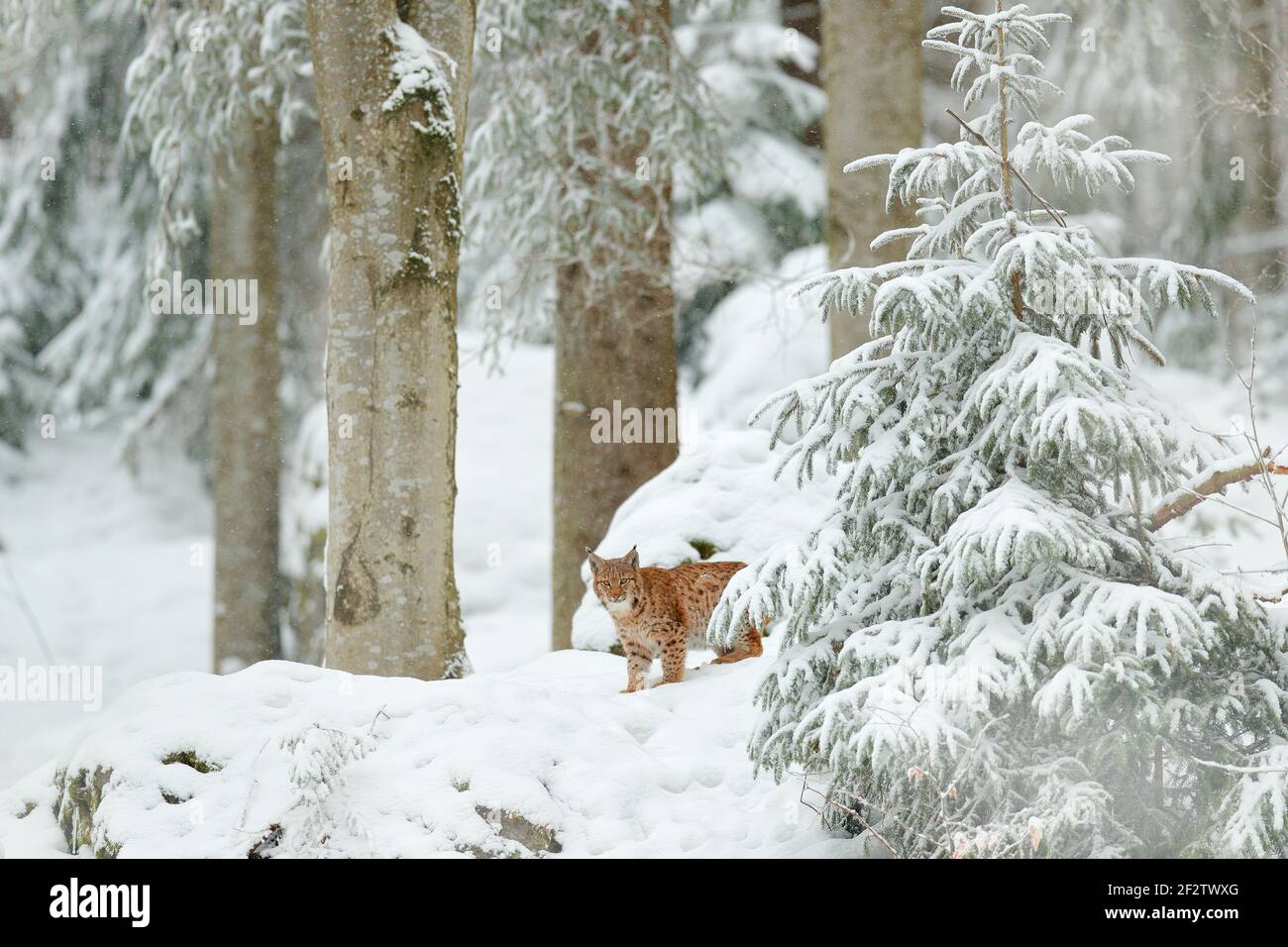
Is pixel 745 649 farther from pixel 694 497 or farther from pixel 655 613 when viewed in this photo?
pixel 694 497

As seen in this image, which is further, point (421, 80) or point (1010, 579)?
point (421, 80)

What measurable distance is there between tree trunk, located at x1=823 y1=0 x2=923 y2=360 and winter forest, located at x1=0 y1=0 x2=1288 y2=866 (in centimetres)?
2

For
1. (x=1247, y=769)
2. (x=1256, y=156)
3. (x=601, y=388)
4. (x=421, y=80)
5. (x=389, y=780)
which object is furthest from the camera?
(x=1256, y=156)

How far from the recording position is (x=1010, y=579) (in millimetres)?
4086

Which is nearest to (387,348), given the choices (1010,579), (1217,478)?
(1010,579)

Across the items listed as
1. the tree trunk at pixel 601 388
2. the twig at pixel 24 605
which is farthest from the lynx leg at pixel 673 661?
the twig at pixel 24 605

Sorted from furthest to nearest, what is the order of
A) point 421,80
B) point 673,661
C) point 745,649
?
point 745,649
point 673,661
point 421,80

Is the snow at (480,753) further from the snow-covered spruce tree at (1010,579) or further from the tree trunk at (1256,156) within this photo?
the tree trunk at (1256,156)

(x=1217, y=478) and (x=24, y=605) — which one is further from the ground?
(x=1217, y=478)

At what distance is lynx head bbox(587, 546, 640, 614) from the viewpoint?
605cm

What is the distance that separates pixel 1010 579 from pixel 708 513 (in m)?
3.37

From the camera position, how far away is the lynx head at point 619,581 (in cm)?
605

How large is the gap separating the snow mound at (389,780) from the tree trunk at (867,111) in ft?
11.2

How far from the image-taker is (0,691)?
42.5 feet
